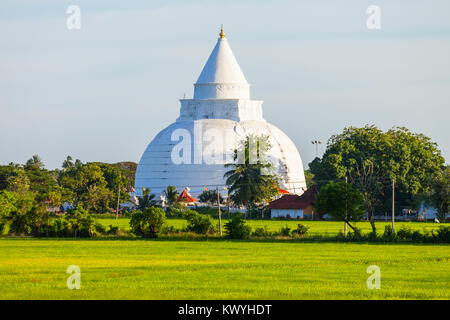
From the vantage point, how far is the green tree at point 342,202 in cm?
4619

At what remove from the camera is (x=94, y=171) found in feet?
273

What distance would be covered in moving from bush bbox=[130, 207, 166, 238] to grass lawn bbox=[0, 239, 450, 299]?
344 centimetres

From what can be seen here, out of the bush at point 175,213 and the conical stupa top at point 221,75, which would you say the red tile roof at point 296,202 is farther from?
the conical stupa top at point 221,75

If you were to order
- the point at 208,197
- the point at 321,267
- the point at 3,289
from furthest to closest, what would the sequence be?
the point at 208,197 → the point at 321,267 → the point at 3,289

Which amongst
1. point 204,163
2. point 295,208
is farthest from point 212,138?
point 295,208

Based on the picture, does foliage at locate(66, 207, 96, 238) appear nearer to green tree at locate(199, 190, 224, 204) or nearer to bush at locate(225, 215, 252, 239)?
bush at locate(225, 215, 252, 239)

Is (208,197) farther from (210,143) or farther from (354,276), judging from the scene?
(354,276)

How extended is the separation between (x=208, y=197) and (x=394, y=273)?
52.1 meters

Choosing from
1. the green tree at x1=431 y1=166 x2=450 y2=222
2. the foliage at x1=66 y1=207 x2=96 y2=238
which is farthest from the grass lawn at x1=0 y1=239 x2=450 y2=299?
the green tree at x1=431 y1=166 x2=450 y2=222

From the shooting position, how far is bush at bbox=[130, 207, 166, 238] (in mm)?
47656

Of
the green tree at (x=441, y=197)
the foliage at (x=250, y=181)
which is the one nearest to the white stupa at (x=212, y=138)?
the foliage at (x=250, y=181)

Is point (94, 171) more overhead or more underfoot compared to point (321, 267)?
more overhead
